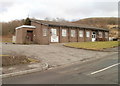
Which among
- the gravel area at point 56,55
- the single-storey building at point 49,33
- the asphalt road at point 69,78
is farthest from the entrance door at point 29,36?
the asphalt road at point 69,78

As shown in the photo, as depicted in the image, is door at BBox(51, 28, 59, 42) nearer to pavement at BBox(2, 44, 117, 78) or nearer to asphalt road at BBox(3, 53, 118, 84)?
pavement at BBox(2, 44, 117, 78)

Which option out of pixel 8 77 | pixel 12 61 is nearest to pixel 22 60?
pixel 12 61

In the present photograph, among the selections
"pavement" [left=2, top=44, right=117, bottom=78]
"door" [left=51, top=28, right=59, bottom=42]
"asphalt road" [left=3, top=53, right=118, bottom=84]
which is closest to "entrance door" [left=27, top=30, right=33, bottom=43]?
"door" [left=51, top=28, right=59, bottom=42]

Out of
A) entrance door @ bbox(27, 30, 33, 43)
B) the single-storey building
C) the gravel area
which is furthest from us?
entrance door @ bbox(27, 30, 33, 43)

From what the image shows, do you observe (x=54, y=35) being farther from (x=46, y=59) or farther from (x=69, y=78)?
(x=69, y=78)

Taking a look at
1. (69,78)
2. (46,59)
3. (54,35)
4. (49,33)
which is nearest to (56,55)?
(46,59)

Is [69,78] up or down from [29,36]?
down

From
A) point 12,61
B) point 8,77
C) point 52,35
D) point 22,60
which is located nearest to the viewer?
point 8,77

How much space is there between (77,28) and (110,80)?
27.4 m

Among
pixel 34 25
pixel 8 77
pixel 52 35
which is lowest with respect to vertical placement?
pixel 8 77

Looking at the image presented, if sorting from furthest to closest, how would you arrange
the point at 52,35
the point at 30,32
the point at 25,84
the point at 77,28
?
the point at 77,28
the point at 30,32
the point at 52,35
the point at 25,84

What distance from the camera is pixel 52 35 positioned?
28.7 meters

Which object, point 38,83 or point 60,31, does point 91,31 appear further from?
point 38,83

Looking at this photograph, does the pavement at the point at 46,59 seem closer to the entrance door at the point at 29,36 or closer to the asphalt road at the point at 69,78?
the asphalt road at the point at 69,78
